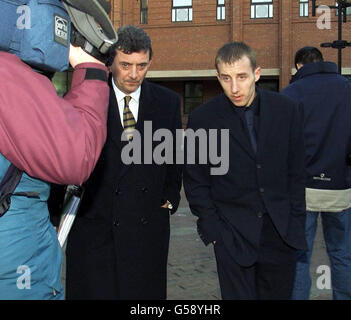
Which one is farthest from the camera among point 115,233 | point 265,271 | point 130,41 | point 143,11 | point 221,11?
point 143,11

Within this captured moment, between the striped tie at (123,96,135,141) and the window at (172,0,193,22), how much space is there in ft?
74.7

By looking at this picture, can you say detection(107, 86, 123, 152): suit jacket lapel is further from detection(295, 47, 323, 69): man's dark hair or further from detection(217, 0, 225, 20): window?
detection(217, 0, 225, 20): window

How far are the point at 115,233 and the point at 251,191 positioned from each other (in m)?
0.91

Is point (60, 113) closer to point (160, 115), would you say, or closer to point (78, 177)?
point (78, 177)

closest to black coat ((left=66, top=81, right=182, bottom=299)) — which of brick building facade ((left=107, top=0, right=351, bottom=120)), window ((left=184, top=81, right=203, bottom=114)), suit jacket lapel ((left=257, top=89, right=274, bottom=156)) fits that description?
suit jacket lapel ((left=257, top=89, right=274, bottom=156))

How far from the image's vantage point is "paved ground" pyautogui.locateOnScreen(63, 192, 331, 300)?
477 cm

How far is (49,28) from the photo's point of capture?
4.95ft

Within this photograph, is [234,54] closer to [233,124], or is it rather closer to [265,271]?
[233,124]

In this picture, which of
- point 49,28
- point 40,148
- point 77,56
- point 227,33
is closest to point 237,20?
point 227,33

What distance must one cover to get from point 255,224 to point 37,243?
5.41 ft

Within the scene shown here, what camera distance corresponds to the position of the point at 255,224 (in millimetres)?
2998

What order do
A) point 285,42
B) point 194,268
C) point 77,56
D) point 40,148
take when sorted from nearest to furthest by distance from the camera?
point 40,148, point 77,56, point 194,268, point 285,42

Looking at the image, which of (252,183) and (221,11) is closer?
(252,183)
